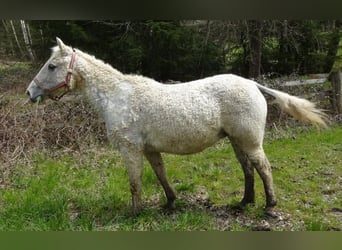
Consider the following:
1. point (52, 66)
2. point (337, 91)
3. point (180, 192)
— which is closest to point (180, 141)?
point (180, 192)

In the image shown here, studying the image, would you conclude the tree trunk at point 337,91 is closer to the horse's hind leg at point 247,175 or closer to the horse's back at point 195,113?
the horse's hind leg at point 247,175

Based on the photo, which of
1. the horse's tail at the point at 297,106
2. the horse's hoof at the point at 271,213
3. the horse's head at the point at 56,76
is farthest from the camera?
the horse's tail at the point at 297,106

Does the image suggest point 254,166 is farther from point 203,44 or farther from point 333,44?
point 333,44

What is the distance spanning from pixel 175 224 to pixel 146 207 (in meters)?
0.84

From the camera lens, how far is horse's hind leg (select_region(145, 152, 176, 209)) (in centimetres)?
481

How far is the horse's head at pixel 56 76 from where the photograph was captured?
14.6ft

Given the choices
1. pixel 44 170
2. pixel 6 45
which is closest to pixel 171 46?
pixel 44 170

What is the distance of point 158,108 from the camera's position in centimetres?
438

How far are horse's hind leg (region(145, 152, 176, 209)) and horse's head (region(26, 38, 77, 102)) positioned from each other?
4.30ft

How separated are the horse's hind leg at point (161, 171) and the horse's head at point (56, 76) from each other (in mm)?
1311

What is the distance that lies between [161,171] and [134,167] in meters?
0.49

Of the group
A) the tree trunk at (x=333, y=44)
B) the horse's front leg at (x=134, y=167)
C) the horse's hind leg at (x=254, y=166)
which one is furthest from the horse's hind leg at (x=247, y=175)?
the tree trunk at (x=333, y=44)

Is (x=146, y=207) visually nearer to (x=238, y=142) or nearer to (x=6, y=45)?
(x=238, y=142)

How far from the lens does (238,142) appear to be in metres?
4.54
